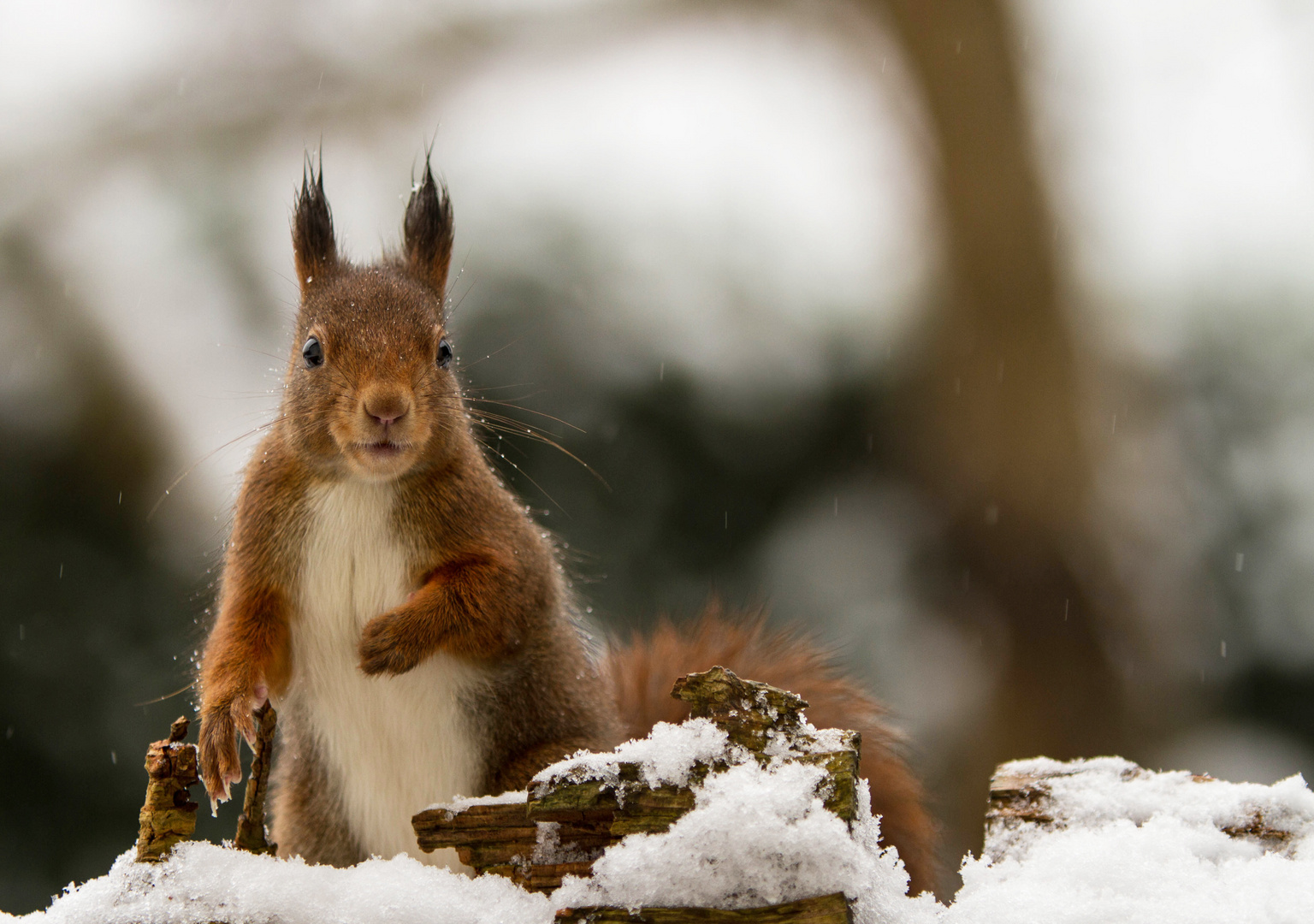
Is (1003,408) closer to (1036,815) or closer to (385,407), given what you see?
(1036,815)

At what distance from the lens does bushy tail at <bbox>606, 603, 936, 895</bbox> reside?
126 cm

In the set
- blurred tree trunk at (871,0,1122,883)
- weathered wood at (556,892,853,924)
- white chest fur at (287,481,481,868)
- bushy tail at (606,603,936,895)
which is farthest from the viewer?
blurred tree trunk at (871,0,1122,883)

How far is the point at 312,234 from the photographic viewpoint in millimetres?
1295

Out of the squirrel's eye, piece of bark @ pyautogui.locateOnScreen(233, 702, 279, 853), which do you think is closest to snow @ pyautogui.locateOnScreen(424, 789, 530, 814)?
piece of bark @ pyautogui.locateOnScreen(233, 702, 279, 853)

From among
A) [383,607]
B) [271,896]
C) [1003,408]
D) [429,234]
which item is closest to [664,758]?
[271,896]

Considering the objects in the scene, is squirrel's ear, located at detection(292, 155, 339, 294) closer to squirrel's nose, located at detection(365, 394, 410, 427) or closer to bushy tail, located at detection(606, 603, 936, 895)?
squirrel's nose, located at detection(365, 394, 410, 427)

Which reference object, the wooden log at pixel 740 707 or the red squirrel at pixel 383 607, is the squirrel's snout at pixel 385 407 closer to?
the red squirrel at pixel 383 607

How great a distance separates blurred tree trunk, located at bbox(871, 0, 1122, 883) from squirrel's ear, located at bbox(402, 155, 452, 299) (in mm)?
1160

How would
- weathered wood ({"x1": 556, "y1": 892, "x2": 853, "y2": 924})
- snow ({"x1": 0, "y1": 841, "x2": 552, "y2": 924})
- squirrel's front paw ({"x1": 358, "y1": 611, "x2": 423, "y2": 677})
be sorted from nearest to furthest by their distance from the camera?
weathered wood ({"x1": 556, "y1": 892, "x2": 853, "y2": 924}) → snow ({"x1": 0, "y1": 841, "x2": 552, "y2": 924}) → squirrel's front paw ({"x1": 358, "y1": 611, "x2": 423, "y2": 677})

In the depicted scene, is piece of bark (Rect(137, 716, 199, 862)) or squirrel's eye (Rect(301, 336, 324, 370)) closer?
piece of bark (Rect(137, 716, 199, 862))

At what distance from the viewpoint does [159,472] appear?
2.16 m

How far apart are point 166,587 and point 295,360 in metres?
1.01

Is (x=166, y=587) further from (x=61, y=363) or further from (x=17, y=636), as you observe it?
(x=61, y=363)

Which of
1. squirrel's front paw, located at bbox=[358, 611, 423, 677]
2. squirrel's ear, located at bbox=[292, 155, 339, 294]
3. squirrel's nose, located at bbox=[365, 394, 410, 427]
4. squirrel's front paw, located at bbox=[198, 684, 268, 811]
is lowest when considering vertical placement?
squirrel's front paw, located at bbox=[198, 684, 268, 811]
